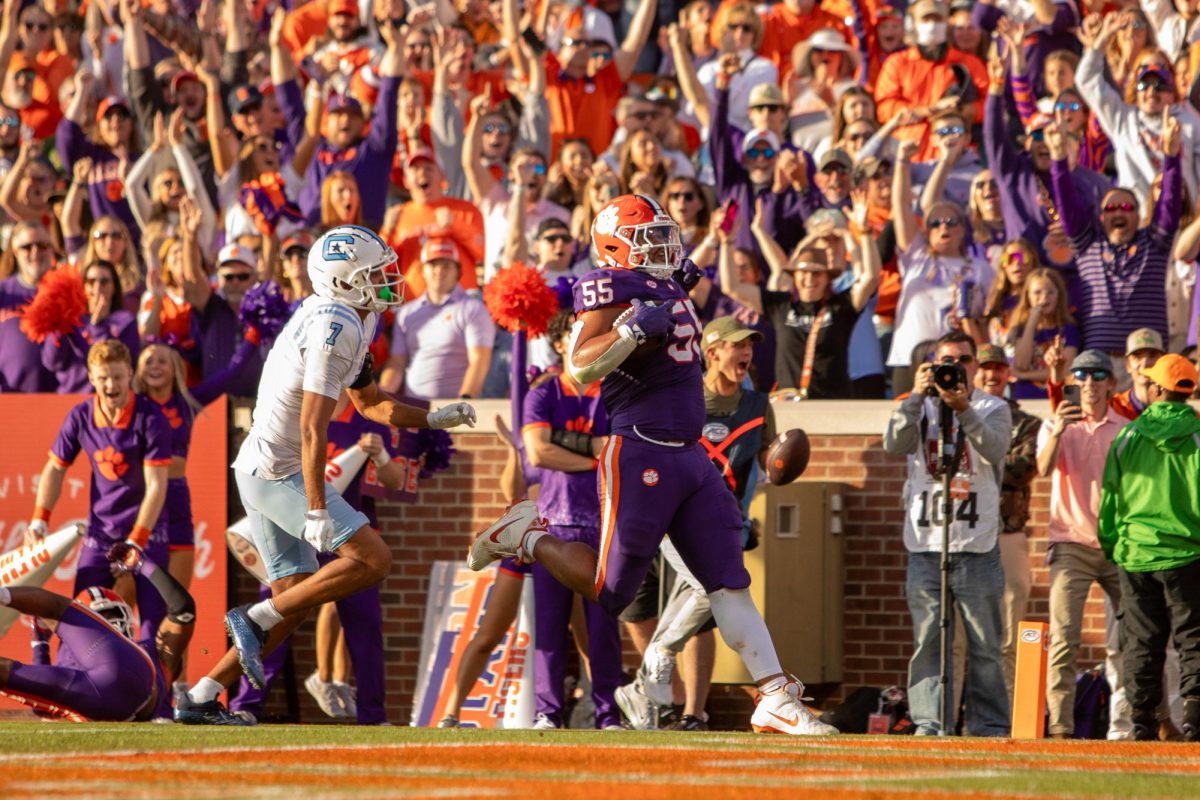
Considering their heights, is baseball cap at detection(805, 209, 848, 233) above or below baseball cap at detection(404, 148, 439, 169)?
below

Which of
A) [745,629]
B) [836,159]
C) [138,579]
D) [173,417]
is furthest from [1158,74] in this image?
[138,579]

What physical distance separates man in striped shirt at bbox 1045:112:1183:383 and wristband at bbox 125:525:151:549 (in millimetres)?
5384

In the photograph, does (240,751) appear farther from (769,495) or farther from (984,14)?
(984,14)

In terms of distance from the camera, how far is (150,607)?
35.4 ft

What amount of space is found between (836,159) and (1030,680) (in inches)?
189

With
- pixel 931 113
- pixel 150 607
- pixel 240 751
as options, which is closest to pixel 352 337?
pixel 240 751

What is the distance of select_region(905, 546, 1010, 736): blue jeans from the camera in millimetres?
9641

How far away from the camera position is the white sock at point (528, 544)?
805 centimetres

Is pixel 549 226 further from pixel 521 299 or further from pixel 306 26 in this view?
pixel 306 26

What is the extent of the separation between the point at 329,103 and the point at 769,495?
554 cm

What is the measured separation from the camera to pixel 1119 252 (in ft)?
37.1

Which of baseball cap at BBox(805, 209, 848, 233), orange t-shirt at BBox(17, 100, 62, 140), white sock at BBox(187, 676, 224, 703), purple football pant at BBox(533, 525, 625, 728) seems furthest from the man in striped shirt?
orange t-shirt at BBox(17, 100, 62, 140)

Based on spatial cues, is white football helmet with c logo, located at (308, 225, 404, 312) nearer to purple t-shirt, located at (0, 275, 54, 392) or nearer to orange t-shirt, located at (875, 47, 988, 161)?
purple t-shirt, located at (0, 275, 54, 392)

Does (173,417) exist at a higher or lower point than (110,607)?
higher
